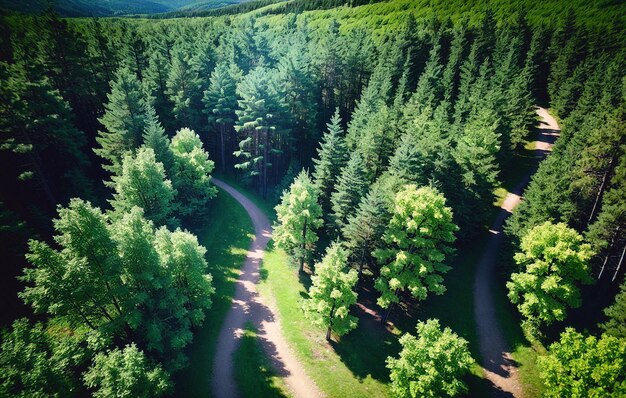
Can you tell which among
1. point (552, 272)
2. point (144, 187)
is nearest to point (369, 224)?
point (552, 272)

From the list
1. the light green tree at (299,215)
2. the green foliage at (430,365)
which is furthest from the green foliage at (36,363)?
the green foliage at (430,365)

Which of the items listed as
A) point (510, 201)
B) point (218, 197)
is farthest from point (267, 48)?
point (510, 201)

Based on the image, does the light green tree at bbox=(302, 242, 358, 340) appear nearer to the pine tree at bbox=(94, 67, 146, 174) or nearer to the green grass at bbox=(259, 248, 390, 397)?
the green grass at bbox=(259, 248, 390, 397)

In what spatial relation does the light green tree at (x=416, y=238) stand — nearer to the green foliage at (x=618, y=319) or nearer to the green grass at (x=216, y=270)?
the green foliage at (x=618, y=319)

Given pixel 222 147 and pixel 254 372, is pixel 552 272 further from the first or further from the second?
pixel 222 147

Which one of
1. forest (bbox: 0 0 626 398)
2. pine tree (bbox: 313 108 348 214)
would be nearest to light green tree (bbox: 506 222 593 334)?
forest (bbox: 0 0 626 398)

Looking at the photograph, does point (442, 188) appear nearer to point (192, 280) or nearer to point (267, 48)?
point (192, 280)
